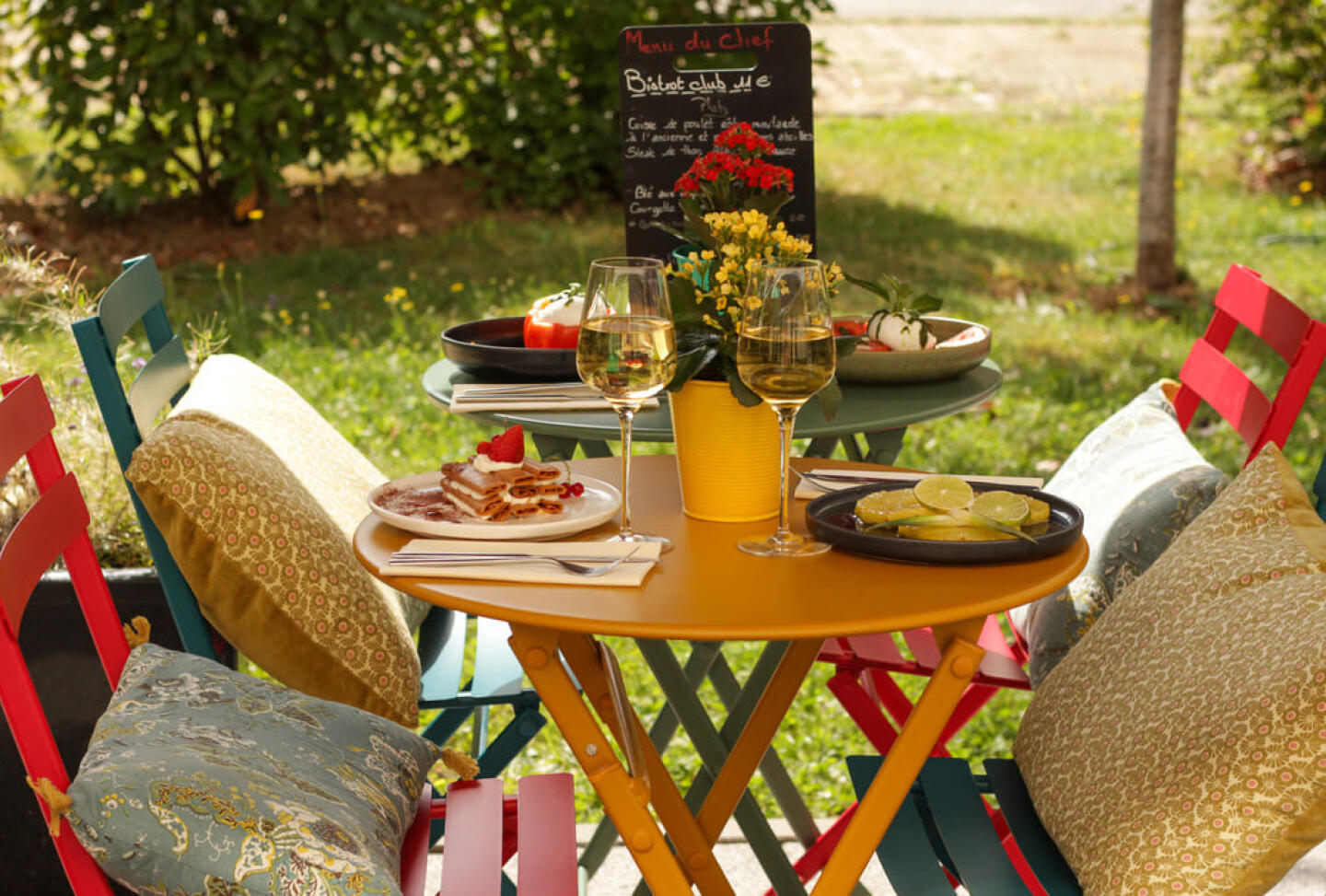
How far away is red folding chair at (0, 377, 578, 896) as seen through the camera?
5.46 ft

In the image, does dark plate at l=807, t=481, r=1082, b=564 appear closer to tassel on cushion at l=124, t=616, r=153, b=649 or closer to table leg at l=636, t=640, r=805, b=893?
table leg at l=636, t=640, r=805, b=893

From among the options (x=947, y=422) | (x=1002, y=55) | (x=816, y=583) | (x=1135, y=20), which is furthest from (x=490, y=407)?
(x=1135, y=20)

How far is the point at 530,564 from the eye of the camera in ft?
5.78

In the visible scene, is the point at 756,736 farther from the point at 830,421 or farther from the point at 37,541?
the point at 37,541

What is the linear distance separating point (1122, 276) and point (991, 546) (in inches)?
225

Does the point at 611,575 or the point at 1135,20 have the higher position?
the point at 611,575

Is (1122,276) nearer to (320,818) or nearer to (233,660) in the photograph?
(233,660)

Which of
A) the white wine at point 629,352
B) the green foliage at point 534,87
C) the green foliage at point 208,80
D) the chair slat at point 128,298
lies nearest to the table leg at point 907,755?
the white wine at point 629,352

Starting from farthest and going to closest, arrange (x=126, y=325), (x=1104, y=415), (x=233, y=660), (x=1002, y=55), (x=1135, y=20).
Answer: (x=1135, y=20)
(x=1002, y=55)
(x=1104, y=415)
(x=233, y=660)
(x=126, y=325)

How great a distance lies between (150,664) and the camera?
194cm

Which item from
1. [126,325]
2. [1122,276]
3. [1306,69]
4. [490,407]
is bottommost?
[1122,276]

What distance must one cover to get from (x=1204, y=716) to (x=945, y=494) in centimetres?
42

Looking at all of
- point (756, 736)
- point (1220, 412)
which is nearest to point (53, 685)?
point (756, 736)

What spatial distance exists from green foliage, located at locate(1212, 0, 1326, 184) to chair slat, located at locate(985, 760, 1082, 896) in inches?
312
